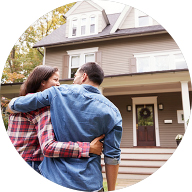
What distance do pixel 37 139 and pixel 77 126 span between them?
0.78 ft

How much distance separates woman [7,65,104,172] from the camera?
765 millimetres

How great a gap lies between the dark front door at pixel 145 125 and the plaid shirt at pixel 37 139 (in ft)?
17.3

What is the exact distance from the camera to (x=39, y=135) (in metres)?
0.81

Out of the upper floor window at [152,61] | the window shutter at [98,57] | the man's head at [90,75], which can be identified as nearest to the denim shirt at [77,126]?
the man's head at [90,75]

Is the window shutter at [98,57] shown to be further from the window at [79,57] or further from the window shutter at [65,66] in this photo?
the window shutter at [65,66]

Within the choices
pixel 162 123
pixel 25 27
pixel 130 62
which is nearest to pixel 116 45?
pixel 130 62

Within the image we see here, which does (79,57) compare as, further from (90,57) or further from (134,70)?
(134,70)

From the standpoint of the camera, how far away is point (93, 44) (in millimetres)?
5750

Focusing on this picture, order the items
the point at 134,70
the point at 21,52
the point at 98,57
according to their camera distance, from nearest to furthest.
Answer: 1. the point at 21,52
2. the point at 134,70
3. the point at 98,57

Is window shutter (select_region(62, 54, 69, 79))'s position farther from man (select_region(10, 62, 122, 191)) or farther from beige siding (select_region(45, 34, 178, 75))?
man (select_region(10, 62, 122, 191))

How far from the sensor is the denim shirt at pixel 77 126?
781 mm

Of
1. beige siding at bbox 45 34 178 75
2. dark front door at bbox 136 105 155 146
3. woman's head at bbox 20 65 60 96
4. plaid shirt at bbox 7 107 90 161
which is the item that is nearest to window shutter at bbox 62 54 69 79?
beige siding at bbox 45 34 178 75

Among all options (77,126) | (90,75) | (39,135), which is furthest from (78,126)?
(90,75)

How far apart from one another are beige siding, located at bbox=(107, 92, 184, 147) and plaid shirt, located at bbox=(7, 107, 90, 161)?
16.8ft
